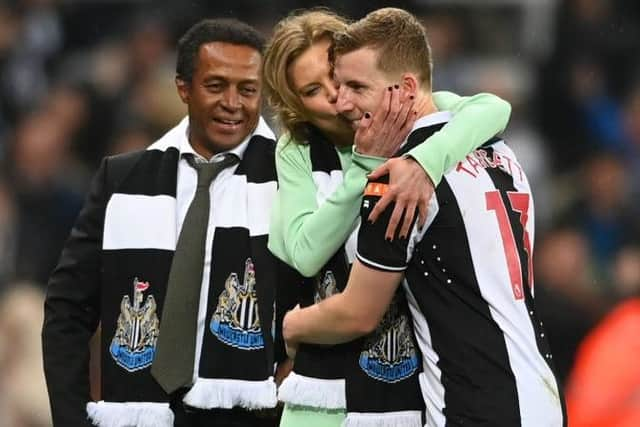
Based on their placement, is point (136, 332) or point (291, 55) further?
point (136, 332)

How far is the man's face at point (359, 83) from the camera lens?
334cm

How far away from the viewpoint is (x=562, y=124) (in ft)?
29.6

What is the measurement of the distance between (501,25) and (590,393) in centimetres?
429

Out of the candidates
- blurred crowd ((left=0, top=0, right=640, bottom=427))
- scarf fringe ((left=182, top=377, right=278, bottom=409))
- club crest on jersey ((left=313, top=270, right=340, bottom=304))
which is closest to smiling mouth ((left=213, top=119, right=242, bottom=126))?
club crest on jersey ((left=313, top=270, right=340, bottom=304))

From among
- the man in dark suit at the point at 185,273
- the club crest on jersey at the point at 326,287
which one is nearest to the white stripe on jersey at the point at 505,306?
the club crest on jersey at the point at 326,287

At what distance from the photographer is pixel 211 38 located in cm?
401

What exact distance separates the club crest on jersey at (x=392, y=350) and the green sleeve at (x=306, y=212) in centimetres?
21

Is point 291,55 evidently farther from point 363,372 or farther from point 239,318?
point 363,372

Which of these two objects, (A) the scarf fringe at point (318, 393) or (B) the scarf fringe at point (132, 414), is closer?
(A) the scarf fringe at point (318, 393)

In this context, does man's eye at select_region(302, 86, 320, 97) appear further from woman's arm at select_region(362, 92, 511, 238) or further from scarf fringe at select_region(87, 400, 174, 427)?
scarf fringe at select_region(87, 400, 174, 427)

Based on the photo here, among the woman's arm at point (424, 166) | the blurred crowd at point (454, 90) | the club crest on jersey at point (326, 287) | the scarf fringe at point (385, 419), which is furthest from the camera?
the blurred crowd at point (454, 90)

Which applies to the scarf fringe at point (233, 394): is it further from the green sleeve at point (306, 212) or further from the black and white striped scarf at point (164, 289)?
the green sleeve at point (306, 212)

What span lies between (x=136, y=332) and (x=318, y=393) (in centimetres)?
62

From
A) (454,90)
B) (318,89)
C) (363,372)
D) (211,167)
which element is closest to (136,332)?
(211,167)
